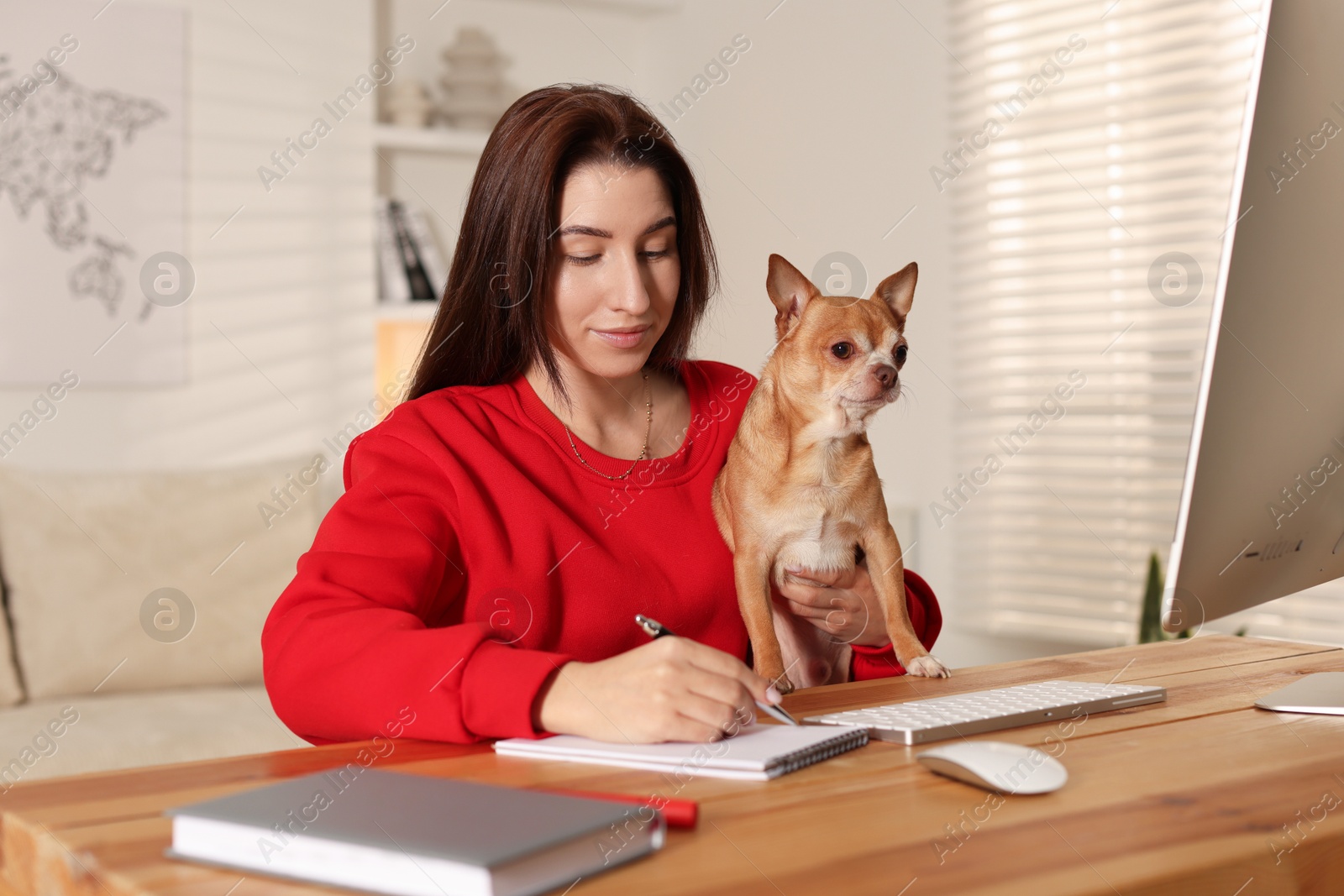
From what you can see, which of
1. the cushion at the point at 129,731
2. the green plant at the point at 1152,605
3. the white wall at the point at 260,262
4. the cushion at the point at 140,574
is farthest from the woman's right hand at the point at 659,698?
the white wall at the point at 260,262

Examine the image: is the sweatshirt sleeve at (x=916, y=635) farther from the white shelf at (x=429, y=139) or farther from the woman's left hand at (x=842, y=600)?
the white shelf at (x=429, y=139)

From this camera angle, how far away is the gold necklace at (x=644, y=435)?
61.8 inches

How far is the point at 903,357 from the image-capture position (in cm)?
147

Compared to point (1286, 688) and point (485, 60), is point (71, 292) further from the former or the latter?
point (1286, 688)

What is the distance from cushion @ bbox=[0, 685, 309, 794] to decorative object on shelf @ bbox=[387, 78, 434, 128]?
2.00m

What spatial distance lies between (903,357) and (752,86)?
281 centimetres

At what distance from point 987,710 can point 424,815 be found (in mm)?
593

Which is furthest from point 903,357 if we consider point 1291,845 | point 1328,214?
point 1291,845

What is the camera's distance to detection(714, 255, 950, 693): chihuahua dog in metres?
1.44

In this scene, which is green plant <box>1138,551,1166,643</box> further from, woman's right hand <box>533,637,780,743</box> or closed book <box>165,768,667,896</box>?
closed book <box>165,768,667,896</box>

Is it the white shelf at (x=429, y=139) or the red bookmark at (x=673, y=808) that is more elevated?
the white shelf at (x=429, y=139)

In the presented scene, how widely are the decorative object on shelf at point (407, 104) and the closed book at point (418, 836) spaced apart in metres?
3.49

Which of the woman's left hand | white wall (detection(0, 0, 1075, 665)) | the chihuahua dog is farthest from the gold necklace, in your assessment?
white wall (detection(0, 0, 1075, 665))

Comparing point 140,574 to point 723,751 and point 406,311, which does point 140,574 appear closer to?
point 406,311
